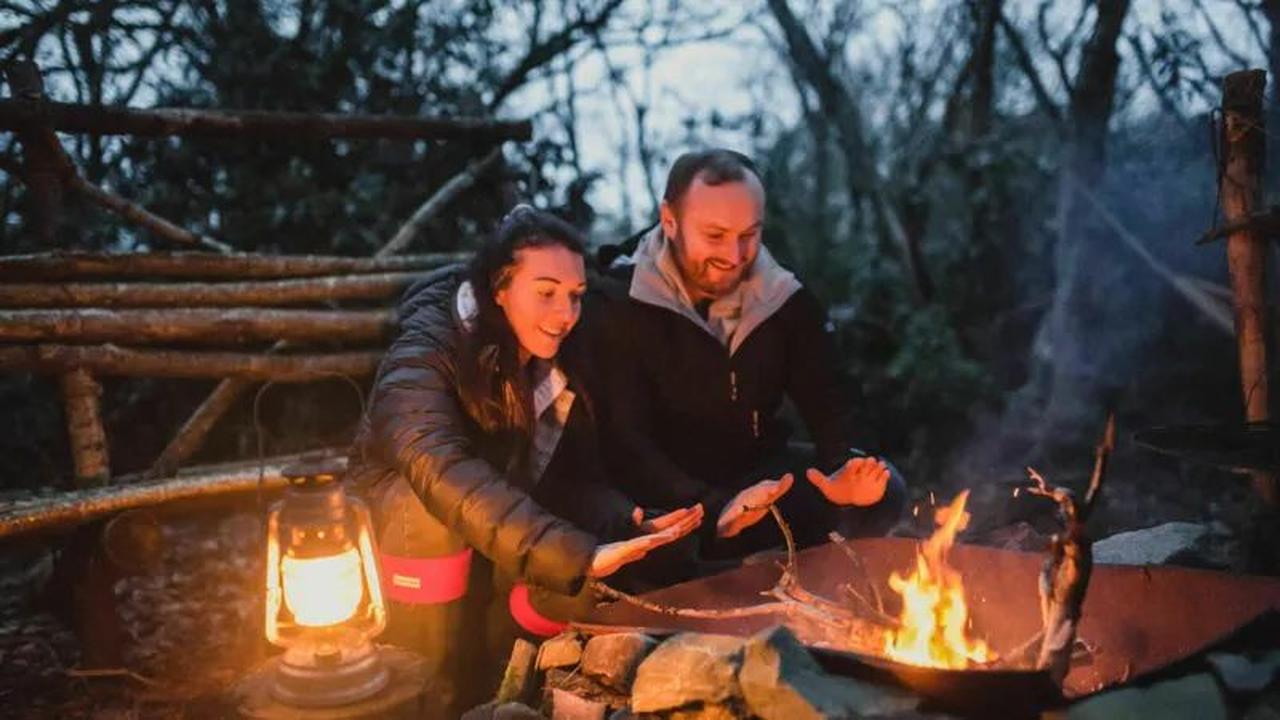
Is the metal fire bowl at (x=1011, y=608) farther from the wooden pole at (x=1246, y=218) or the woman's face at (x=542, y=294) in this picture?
the wooden pole at (x=1246, y=218)

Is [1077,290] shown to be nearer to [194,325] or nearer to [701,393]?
[701,393]

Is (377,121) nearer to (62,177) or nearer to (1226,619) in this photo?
(62,177)

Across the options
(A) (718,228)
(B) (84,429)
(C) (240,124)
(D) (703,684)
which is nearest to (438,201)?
(C) (240,124)

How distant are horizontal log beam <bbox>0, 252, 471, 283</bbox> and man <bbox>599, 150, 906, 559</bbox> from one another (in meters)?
1.90

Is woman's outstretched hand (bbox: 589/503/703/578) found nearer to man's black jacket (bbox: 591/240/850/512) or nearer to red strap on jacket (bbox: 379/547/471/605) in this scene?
red strap on jacket (bbox: 379/547/471/605)

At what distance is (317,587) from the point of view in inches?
105

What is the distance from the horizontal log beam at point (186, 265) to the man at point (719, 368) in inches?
74.9

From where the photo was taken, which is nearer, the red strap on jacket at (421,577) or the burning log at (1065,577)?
the burning log at (1065,577)

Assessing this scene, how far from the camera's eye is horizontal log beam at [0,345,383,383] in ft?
13.0

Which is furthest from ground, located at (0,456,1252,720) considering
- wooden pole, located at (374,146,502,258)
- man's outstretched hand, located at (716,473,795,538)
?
wooden pole, located at (374,146,502,258)

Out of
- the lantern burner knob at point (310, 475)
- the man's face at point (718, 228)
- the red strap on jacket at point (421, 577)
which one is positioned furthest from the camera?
the man's face at point (718, 228)

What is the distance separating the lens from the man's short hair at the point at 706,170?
149 inches

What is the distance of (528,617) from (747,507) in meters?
0.93

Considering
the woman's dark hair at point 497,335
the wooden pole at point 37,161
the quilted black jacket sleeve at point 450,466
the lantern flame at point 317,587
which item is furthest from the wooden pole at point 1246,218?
the wooden pole at point 37,161
